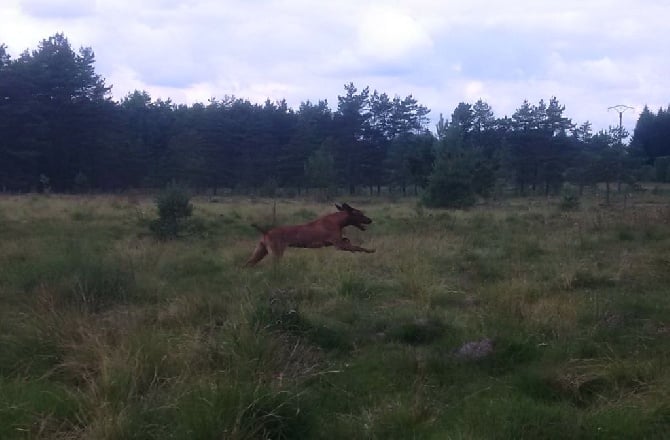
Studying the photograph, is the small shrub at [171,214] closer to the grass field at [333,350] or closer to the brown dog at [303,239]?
the grass field at [333,350]

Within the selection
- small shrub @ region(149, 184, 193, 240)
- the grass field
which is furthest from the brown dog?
small shrub @ region(149, 184, 193, 240)

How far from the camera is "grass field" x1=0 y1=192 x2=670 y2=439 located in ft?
14.9

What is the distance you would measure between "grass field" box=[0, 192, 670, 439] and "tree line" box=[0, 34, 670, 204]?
25057 mm

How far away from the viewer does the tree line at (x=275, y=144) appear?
148ft

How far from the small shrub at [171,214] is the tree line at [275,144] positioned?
58.1 ft

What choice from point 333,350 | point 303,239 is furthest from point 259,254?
point 333,350

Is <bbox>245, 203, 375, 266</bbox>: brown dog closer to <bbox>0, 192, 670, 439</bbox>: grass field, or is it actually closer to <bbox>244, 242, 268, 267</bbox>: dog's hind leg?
<bbox>244, 242, 268, 267</bbox>: dog's hind leg

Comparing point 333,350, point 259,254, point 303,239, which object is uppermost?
point 303,239

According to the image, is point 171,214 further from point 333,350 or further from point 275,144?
point 275,144

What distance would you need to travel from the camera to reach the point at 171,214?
1788cm

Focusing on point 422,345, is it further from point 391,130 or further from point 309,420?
point 391,130

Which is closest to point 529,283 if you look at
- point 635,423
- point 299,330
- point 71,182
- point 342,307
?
point 342,307

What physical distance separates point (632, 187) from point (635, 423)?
140 feet

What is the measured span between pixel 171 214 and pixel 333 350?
12206mm
